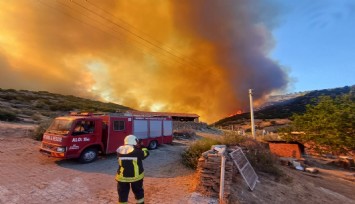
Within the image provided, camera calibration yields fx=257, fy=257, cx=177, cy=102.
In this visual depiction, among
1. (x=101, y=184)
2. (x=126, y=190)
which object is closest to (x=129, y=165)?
(x=126, y=190)

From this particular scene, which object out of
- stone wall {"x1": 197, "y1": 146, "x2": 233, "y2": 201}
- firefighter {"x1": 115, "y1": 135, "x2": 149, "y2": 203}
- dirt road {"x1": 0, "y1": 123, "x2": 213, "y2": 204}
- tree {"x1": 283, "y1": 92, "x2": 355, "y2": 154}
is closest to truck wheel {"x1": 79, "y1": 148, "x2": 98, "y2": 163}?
dirt road {"x1": 0, "y1": 123, "x2": 213, "y2": 204}

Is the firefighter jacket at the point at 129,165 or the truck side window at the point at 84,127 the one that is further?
the truck side window at the point at 84,127

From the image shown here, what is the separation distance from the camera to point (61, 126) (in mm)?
12234

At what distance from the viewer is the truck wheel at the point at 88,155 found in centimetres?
1235

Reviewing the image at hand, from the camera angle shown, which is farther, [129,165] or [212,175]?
[212,175]

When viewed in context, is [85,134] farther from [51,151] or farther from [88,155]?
[51,151]

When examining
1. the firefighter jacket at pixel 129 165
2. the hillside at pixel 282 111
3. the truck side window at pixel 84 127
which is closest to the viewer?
the firefighter jacket at pixel 129 165

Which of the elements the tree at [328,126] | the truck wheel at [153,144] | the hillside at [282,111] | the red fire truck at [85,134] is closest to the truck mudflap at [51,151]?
the red fire truck at [85,134]

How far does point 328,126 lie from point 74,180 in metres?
22.0

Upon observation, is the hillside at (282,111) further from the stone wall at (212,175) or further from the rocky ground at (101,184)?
the stone wall at (212,175)

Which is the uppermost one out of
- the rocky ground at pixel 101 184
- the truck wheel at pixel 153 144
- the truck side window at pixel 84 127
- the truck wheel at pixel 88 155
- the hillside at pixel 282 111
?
the hillside at pixel 282 111

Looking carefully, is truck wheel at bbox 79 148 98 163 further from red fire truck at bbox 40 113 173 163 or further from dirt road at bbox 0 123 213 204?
dirt road at bbox 0 123 213 204

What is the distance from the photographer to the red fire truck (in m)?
11.7

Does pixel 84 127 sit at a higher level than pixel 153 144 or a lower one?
higher
